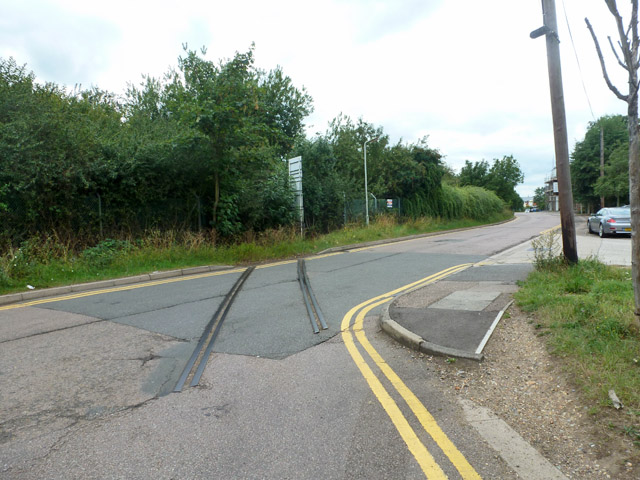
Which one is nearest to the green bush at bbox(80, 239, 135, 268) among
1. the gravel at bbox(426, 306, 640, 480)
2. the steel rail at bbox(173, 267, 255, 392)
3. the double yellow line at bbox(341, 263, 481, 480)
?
the steel rail at bbox(173, 267, 255, 392)

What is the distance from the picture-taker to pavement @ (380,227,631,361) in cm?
520

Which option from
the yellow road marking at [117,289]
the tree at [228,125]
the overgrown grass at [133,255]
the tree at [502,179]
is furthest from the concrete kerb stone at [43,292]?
the tree at [502,179]

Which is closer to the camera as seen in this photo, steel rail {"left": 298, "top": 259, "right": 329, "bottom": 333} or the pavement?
the pavement

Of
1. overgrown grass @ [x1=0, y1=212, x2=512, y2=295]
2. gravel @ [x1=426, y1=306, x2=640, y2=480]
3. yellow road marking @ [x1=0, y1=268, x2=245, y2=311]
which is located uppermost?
overgrown grass @ [x1=0, y1=212, x2=512, y2=295]

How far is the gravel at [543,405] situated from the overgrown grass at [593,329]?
12 centimetres

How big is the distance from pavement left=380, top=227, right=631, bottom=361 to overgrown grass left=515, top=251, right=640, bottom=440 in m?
Result: 0.60

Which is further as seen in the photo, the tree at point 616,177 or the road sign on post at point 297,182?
the tree at point 616,177

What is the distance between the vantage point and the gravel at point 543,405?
294 cm

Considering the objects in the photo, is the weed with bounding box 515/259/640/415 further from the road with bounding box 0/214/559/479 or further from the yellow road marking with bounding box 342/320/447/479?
the yellow road marking with bounding box 342/320/447/479

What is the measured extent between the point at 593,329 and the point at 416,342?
1995mm

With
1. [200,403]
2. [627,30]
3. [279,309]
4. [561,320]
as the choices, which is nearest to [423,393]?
[200,403]

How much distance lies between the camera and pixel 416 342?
5.25m

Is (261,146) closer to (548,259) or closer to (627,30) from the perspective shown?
(548,259)

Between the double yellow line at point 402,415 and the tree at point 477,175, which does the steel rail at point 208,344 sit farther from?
the tree at point 477,175
